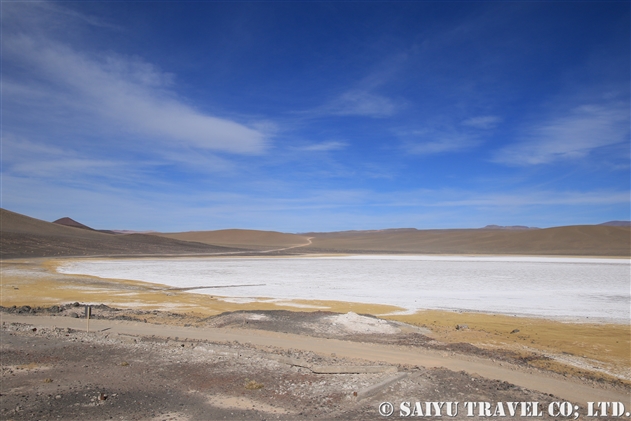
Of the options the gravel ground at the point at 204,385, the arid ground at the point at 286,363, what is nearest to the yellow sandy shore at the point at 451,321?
the arid ground at the point at 286,363

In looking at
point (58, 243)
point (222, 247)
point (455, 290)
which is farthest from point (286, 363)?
point (222, 247)

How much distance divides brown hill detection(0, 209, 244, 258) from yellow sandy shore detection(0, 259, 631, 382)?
32.2 meters

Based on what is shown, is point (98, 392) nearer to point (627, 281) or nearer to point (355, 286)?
point (355, 286)

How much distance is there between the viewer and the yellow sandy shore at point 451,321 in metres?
9.59

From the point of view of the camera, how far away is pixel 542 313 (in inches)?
632

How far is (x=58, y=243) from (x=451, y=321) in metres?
62.8

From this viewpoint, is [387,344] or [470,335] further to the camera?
[470,335]

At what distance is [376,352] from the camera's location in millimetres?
9484

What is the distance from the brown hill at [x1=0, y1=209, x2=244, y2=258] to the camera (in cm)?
5503

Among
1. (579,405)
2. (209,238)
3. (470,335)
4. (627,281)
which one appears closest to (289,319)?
(470,335)

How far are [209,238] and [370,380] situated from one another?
136 m

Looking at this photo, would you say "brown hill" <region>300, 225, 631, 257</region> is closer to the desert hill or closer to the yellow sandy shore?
the desert hill

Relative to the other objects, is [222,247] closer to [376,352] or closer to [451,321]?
[451,321]

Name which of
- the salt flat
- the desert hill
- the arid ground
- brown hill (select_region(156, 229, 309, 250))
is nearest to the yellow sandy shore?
the arid ground
